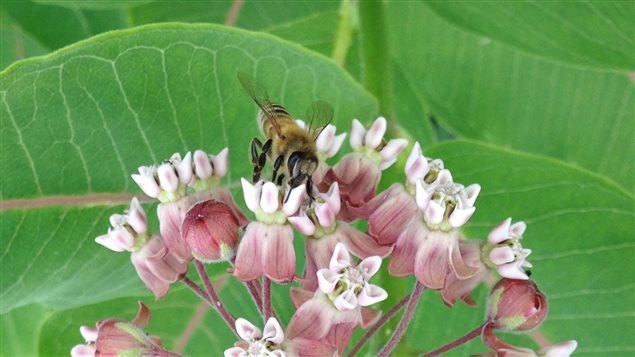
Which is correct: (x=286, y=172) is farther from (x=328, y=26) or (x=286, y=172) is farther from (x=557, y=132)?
(x=557, y=132)

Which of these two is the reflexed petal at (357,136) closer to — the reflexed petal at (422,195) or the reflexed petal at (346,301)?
the reflexed petal at (422,195)

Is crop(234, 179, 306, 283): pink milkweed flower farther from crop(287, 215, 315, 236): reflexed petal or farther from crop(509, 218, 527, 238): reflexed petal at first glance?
crop(509, 218, 527, 238): reflexed petal

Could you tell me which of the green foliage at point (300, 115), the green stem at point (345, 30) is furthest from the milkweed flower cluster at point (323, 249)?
the green stem at point (345, 30)

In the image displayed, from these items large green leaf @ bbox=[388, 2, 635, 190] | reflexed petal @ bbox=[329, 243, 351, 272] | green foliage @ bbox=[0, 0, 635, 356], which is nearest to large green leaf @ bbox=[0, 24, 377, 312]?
green foliage @ bbox=[0, 0, 635, 356]

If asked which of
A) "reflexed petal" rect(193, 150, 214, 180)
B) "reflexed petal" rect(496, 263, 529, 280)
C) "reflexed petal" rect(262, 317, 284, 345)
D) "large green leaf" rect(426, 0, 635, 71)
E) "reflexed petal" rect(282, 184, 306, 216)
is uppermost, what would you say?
"large green leaf" rect(426, 0, 635, 71)

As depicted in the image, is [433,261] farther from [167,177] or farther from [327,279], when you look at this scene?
[167,177]
